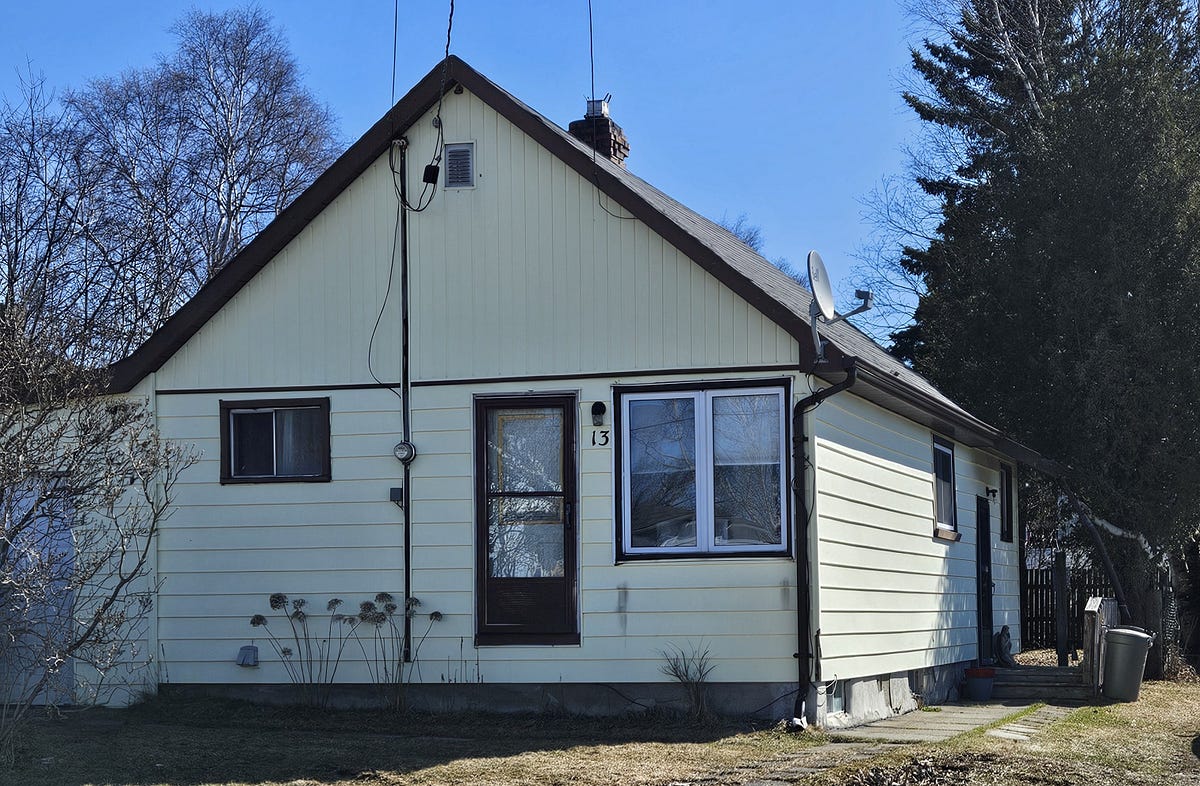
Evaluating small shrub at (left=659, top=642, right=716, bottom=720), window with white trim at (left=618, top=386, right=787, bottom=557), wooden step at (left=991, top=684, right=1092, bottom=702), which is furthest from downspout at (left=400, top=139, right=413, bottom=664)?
wooden step at (left=991, top=684, right=1092, bottom=702)

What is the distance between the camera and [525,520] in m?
12.1

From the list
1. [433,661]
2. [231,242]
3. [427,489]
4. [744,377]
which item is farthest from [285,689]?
[231,242]

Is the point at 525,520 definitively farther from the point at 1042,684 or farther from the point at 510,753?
the point at 1042,684

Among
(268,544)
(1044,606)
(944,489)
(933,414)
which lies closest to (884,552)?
(933,414)

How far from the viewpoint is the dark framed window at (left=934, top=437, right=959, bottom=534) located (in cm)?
1547

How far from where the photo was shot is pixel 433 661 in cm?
1202

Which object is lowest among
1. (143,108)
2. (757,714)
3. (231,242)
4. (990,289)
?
(757,714)

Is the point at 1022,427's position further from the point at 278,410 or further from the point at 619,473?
the point at 278,410

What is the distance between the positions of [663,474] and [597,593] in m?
1.15

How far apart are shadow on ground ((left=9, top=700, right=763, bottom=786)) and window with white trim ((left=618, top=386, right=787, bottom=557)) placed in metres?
1.53

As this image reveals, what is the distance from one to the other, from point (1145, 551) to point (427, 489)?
12.1m

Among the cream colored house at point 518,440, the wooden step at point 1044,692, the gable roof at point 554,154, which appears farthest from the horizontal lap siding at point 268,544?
the wooden step at point 1044,692

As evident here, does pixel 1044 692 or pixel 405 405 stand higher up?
pixel 405 405

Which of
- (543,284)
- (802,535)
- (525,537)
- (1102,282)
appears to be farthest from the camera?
(1102,282)
